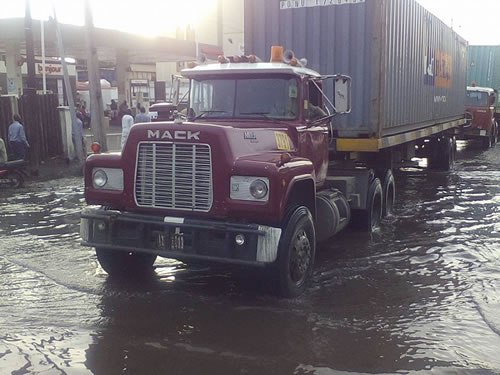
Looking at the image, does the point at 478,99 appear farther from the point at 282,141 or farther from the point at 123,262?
the point at 123,262

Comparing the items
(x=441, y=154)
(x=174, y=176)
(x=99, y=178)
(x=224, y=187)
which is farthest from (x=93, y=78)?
(x=224, y=187)

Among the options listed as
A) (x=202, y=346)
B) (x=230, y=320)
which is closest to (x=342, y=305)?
(x=230, y=320)

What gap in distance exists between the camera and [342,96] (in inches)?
275

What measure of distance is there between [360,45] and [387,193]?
9.14ft

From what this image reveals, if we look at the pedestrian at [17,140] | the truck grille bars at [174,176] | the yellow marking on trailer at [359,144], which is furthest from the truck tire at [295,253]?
the pedestrian at [17,140]

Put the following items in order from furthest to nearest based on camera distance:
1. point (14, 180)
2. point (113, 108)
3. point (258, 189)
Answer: point (113, 108), point (14, 180), point (258, 189)

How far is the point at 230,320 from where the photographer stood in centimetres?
531

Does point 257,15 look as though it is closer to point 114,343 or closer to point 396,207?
point 396,207

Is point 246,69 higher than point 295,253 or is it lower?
higher

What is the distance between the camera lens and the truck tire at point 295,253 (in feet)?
18.4

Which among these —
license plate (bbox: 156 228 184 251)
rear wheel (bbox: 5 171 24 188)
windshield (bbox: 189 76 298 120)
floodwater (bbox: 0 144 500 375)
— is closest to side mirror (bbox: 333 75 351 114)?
windshield (bbox: 189 76 298 120)

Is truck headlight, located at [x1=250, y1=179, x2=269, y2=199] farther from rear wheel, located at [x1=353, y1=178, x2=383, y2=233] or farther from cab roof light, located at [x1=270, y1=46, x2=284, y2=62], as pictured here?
rear wheel, located at [x1=353, y1=178, x2=383, y2=233]

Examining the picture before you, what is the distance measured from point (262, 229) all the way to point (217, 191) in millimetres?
561

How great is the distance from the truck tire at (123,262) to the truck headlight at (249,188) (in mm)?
1523
